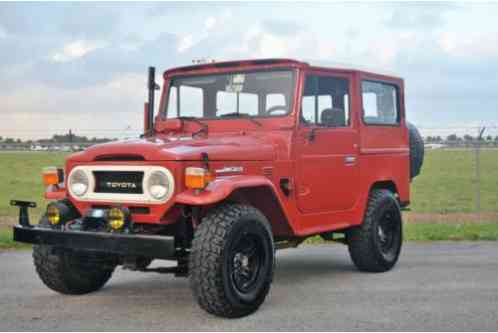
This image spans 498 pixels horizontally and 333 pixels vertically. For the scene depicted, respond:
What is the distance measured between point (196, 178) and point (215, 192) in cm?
19

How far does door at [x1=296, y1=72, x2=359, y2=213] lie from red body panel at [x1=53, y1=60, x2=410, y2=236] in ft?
0.04

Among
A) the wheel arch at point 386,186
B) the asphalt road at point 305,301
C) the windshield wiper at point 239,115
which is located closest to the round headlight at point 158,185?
the asphalt road at point 305,301

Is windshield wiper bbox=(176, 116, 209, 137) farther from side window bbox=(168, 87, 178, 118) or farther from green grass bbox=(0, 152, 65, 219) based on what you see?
green grass bbox=(0, 152, 65, 219)

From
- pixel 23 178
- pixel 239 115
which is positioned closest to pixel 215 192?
pixel 239 115

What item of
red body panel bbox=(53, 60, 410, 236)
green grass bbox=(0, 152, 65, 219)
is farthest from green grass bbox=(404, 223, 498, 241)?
green grass bbox=(0, 152, 65, 219)

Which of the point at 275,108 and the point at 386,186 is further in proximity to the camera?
the point at 386,186

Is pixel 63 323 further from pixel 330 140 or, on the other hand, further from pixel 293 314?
pixel 330 140

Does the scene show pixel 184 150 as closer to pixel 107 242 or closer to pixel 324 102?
pixel 107 242

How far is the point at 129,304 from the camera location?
21.5 feet

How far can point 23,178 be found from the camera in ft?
78.6

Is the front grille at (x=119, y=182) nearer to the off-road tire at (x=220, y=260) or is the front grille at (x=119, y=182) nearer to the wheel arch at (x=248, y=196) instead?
the wheel arch at (x=248, y=196)

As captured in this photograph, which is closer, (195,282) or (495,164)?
(195,282)

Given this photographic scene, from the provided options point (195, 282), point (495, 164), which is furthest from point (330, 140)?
point (495, 164)

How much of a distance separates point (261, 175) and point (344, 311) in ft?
4.85
